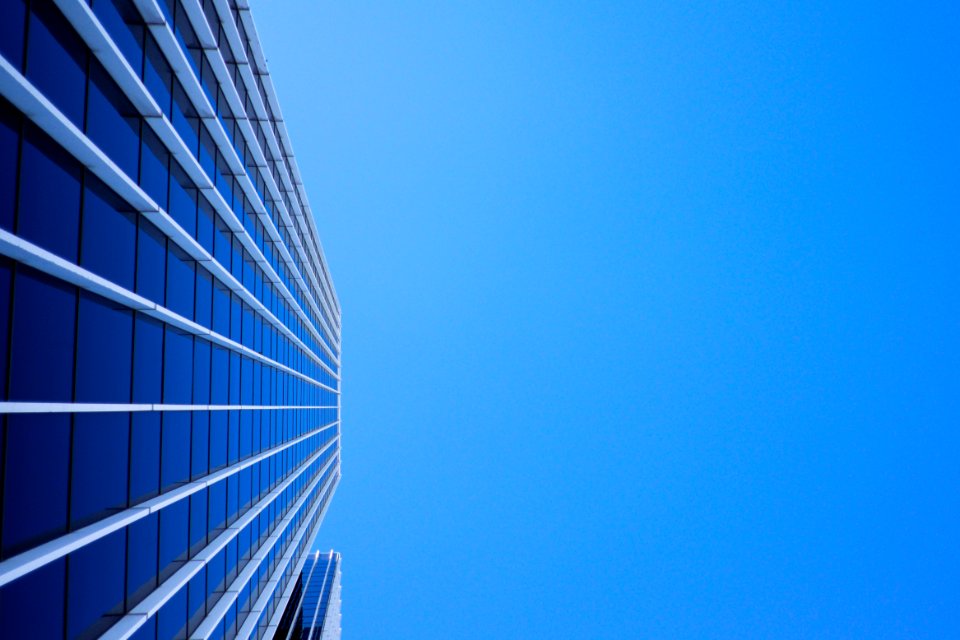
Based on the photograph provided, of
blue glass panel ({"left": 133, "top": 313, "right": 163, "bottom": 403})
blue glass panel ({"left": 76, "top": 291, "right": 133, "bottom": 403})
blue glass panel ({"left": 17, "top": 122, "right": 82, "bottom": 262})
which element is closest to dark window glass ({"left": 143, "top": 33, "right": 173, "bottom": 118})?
blue glass panel ({"left": 17, "top": 122, "right": 82, "bottom": 262})

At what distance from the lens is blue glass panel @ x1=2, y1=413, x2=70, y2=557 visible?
9562 mm

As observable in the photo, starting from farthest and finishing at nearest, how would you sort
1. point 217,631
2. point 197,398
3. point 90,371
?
point 217,631, point 197,398, point 90,371

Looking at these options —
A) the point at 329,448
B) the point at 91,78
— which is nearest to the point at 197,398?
the point at 91,78

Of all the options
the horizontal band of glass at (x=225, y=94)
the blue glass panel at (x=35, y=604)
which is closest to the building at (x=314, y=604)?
the horizontal band of glass at (x=225, y=94)

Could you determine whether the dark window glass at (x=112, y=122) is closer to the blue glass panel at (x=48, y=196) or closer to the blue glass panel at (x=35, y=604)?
the blue glass panel at (x=48, y=196)

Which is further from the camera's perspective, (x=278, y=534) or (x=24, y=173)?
(x=278, y=534)

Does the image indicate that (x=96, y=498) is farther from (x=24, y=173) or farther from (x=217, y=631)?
(x=217, y=631)

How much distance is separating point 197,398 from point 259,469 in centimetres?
995

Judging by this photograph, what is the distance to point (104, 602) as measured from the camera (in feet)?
42.5

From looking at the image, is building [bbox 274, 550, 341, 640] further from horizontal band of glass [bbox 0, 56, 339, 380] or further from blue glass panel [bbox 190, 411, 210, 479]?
horizontal band of glass [bbox 0, 56, 339, 380]

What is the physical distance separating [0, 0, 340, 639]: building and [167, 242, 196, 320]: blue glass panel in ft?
0.30

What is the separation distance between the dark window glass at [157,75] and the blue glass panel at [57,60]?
370cm

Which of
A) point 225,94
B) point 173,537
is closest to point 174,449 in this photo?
point 173,537

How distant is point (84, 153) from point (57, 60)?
5.36 feet
